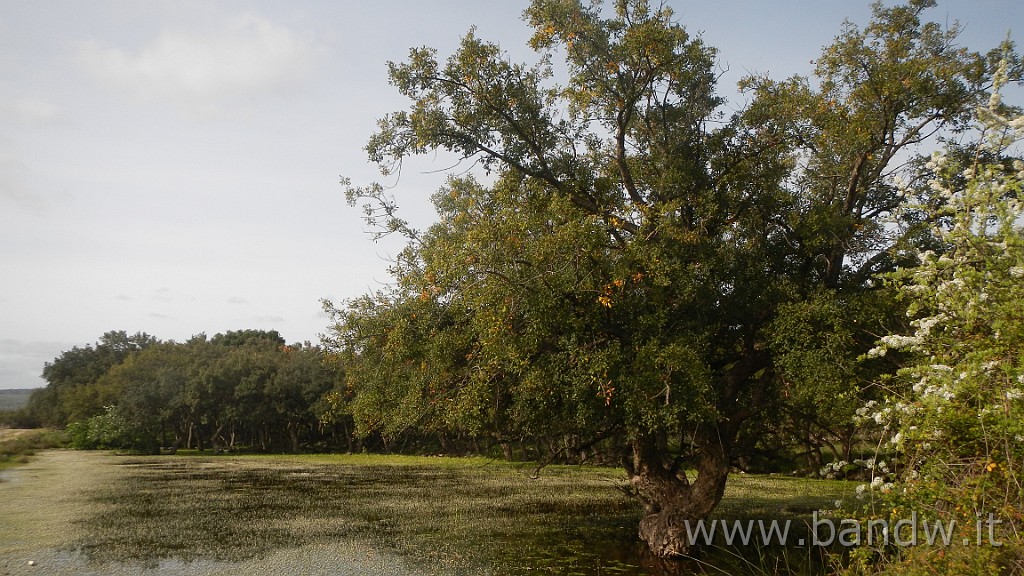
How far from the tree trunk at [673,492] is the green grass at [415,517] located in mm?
580

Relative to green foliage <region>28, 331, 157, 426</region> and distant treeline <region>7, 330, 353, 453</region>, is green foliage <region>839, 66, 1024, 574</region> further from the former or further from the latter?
green foliage <region>28, 331, 157, 426</region>

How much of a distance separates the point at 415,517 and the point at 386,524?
4.02 ft

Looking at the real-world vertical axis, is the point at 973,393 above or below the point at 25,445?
above

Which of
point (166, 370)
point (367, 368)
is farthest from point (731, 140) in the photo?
point (166, 370)

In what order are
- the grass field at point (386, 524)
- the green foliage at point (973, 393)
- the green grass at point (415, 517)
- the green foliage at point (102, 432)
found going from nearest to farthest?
1. the green foliage at point (973, 393)
2. the grass field at point (386, 524)
3. the green grass at point (415, 517)
4. the green foliage at point (102, 432)

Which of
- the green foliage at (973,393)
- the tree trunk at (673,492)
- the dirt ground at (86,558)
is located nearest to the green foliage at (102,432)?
the dirt ground at (86,558)

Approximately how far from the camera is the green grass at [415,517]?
40.1 ft

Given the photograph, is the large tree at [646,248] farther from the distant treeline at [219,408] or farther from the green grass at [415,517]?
the distant treeline at [219,408]

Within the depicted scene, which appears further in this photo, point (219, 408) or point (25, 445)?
point (219, 408)

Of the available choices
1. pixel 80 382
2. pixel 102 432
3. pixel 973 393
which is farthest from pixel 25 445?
pixel 973 393

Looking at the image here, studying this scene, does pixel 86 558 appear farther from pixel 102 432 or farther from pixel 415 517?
pixel 102 432

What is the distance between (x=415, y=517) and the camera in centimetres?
1656

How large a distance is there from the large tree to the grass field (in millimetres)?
2264

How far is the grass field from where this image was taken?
1155 cm
